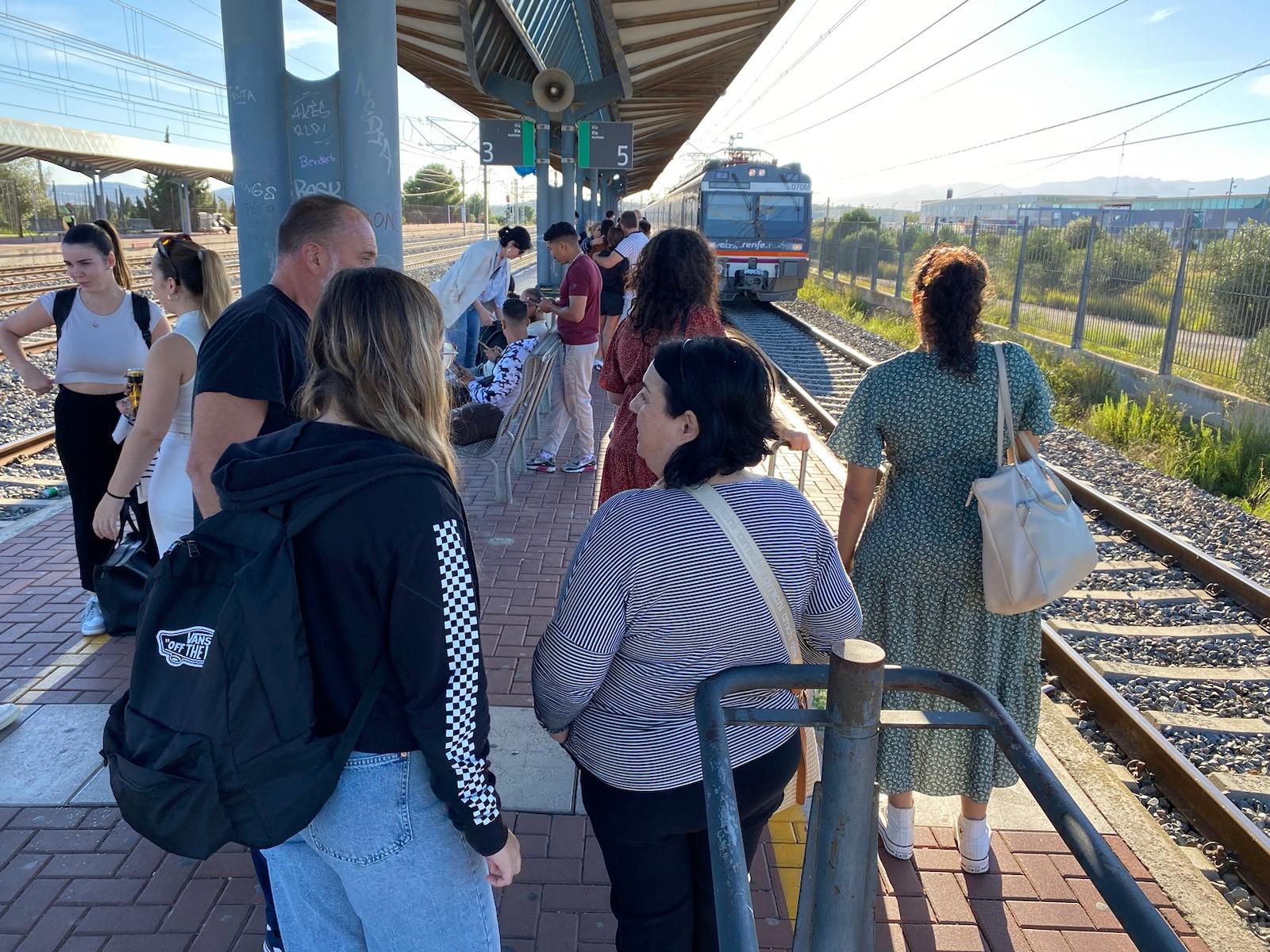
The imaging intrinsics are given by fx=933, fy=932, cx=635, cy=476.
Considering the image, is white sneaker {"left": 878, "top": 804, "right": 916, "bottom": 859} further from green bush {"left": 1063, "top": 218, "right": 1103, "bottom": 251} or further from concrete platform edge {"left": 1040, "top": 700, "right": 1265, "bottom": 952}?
green bush {"left": 1063, "top": 218, "right": 1103, "bottom": 251}

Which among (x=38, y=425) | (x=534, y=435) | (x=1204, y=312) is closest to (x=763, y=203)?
(x=1204, y=312)

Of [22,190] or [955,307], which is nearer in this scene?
[955,307]

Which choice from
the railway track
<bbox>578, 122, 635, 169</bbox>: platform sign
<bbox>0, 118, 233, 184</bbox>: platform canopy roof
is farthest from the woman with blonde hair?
<bbox>0, 118, 233, 184</bbox>: platform canopy roof

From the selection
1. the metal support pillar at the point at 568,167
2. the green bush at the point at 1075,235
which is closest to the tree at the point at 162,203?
the metal support pillar at the point at 568,167

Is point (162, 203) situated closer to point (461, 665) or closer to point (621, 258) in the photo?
point (621, 258)

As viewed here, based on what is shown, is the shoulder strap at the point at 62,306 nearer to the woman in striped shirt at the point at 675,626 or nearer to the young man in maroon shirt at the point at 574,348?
the woman in striped shirt at the point at 675,626

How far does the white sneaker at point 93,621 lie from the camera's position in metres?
4.55

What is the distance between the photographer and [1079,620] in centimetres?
557

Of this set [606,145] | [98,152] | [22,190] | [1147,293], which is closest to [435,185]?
[22,190]

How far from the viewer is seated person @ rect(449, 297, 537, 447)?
6.64 m

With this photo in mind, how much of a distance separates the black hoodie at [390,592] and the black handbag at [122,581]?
3086 millimetres

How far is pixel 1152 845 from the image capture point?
131 inches

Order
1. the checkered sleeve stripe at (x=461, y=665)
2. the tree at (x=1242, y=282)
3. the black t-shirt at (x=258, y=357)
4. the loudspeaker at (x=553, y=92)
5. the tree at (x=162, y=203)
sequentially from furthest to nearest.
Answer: the tree at (x=162, y=203)
the loudspeaker at (x=553, y=92)
the tree at (x=1242, y=282)
the black t-shirt at (x=258, y=357)
the checkered sleeve stripe at (x=461, y=665)

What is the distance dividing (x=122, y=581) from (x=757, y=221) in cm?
1814
